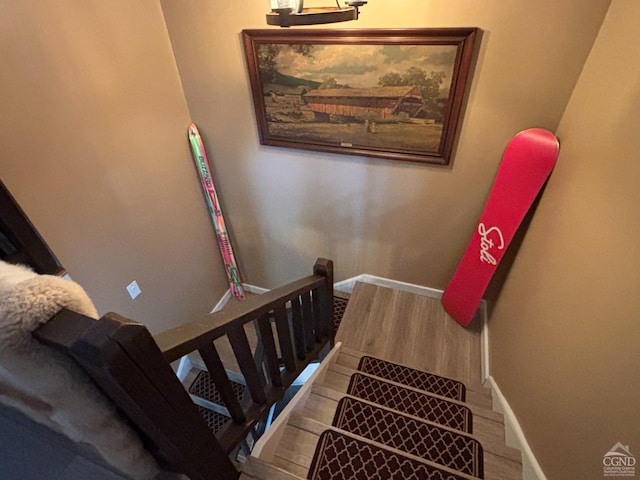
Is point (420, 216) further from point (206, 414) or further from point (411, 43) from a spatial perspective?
point (206, 414)

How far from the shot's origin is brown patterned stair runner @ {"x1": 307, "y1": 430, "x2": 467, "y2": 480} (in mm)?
1383

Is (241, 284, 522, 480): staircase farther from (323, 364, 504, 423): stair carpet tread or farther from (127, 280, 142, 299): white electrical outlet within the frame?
(127, 280, 142, 299): white electrical outlet

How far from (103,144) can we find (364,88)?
1.54 m

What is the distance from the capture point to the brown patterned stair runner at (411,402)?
1779 mm

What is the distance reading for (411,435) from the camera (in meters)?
1.62

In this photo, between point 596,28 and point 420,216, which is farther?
point 420,216

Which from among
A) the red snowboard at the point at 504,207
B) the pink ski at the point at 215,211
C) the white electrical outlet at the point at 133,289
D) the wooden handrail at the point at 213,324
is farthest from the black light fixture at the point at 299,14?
the white electrical outlet at the point at 133,289

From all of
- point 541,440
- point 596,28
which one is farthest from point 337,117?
point 541,440

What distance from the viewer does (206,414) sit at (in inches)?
116

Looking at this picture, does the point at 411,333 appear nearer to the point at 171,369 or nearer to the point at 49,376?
the point at 171,369

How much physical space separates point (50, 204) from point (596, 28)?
2696mm

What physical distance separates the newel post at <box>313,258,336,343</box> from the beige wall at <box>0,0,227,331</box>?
1328 mm

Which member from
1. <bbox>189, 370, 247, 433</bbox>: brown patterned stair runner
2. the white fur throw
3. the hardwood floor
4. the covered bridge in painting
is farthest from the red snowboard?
<bbox>189, 370, 247, 433</bbox>: brown patterned stair runner

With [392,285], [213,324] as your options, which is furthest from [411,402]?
[213,324]
